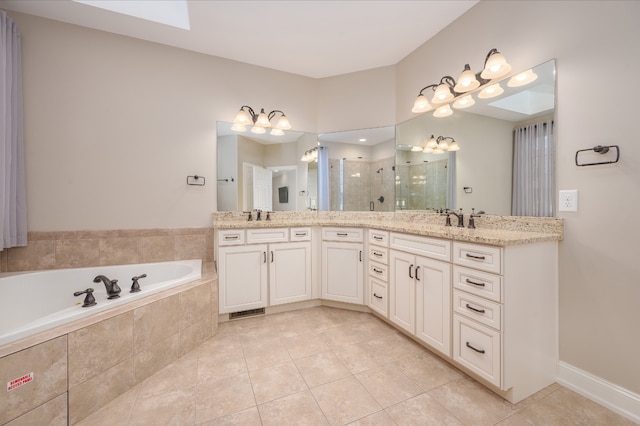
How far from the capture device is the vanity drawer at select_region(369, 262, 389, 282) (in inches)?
88.3

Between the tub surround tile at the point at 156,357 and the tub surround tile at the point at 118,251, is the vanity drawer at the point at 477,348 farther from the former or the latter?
the tub surround tile at the point at 118,251

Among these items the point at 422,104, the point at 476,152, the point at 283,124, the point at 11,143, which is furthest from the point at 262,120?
the point at 476,152

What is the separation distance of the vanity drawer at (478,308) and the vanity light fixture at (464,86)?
1475 millimetres

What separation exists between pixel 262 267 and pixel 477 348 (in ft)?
5.90

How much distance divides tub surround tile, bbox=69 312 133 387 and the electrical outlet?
8.90ft

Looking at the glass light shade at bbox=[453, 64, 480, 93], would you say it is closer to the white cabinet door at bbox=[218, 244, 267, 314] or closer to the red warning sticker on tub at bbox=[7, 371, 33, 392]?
the white cabinet door at bbox=[218, 244, 267, 314]

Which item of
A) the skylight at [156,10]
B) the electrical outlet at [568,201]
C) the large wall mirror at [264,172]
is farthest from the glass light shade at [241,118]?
the electrical outlet at [568,201]

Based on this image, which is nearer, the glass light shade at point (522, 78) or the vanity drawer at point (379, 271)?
the glass light shade at point (522, 78)

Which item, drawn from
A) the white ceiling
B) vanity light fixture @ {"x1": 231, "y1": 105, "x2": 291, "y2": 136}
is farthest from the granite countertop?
the white ceiling

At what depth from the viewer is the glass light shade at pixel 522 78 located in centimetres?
165

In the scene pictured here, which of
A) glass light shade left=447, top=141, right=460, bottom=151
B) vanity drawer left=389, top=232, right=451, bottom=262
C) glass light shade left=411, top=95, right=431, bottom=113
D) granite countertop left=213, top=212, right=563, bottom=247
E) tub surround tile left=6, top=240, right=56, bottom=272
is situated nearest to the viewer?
granite countertop left=213, top=212, right=563, bottom=247

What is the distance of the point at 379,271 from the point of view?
7.63 ft

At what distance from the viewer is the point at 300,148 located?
122 inches

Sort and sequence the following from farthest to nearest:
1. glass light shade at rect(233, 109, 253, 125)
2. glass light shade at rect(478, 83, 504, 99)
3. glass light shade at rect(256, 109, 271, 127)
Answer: glass light shade at rect(256, 109, 271, 127) < glass light shade at rect(233, 109, 253, 125) < glass light shade at rect(478, 83, 504, 99)
